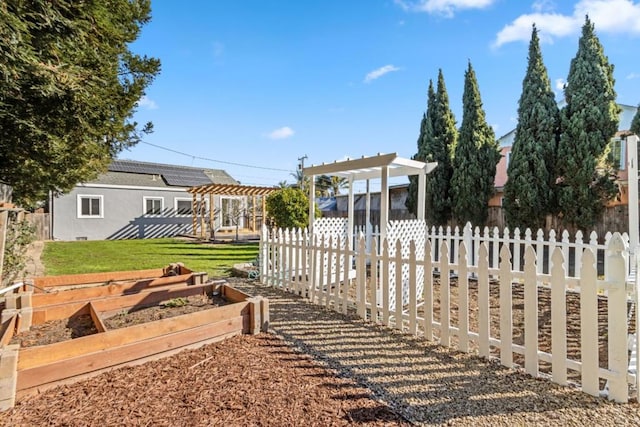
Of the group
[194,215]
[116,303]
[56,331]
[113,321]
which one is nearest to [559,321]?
[113,321]

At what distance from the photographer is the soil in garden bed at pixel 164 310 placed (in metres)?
3.64

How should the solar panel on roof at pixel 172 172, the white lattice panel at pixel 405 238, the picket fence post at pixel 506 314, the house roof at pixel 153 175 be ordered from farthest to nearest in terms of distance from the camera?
the solar panel on roof at pixel 172 172 < the house roof at pixel 153 175 < the white lattice panel at pixel 405 238 < the picket fence post at pixel 506 314

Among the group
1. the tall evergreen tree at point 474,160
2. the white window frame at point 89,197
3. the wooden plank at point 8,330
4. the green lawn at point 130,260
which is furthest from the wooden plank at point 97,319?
the white window frame at point 89,197

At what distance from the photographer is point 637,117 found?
406 inches

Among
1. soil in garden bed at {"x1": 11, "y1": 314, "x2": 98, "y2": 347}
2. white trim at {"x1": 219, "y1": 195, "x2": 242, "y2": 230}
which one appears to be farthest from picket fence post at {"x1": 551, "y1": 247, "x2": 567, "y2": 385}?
white trim at {"x1": 219, "y1": 195, "x2": 242, "y2": 230}

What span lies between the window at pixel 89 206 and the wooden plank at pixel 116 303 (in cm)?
1637

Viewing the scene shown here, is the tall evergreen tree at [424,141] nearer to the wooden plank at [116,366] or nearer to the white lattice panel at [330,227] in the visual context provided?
the white lattice panel at [330,227]

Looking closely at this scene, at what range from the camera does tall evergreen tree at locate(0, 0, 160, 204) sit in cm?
316

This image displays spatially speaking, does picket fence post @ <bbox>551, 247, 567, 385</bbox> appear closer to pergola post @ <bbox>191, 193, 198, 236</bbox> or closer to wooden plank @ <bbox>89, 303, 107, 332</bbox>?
wooden plank @ <bbox>89, 303, 107, 332</bbox>

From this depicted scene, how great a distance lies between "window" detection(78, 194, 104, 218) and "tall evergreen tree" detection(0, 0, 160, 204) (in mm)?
12884

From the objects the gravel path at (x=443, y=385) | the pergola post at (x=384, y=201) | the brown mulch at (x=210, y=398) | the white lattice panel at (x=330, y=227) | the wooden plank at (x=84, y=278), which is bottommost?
the gravel path at (x=443, y=385)

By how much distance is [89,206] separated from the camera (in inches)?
690

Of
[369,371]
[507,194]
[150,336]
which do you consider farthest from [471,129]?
[150,336]

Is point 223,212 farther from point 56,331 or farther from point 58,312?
point 56,331
